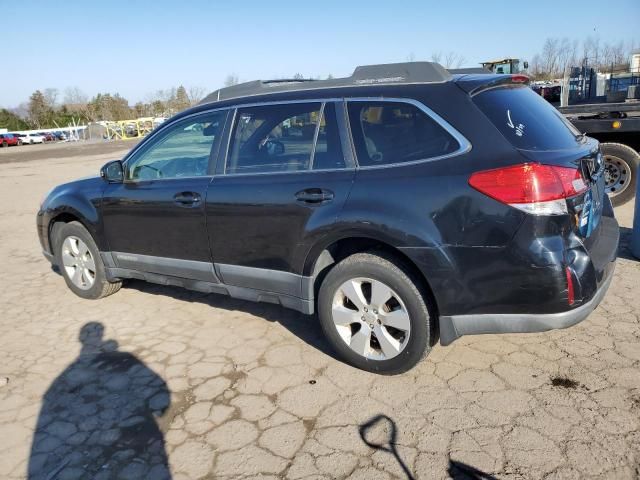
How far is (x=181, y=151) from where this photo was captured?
14.0 ft

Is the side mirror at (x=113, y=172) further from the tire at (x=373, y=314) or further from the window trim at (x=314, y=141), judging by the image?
the tire at (x=373, y=314)

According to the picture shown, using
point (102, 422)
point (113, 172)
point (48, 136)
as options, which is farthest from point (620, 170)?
point (48, 136)

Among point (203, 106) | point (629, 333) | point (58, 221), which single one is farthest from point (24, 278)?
point (629, 333)

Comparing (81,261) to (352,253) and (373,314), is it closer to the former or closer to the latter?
(352,253)

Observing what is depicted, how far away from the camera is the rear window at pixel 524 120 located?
9.36ft

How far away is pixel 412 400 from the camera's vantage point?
3.01 metres

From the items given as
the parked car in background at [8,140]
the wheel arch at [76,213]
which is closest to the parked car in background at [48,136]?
the parked car in background at [8,140]

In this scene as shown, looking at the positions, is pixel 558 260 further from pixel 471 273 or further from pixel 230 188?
pixel 230 188

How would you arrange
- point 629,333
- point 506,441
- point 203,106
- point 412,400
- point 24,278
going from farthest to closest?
point 24,278, point 203,106, point 629,333, point 412,400, point 506,441

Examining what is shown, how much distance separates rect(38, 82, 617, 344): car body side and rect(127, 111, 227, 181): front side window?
1.03 meters

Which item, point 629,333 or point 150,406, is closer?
point 150,406

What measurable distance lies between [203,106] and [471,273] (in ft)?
8.12

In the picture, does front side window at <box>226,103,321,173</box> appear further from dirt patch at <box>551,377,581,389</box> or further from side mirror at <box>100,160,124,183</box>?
dirt patch at <box>551,377,581,389</box>

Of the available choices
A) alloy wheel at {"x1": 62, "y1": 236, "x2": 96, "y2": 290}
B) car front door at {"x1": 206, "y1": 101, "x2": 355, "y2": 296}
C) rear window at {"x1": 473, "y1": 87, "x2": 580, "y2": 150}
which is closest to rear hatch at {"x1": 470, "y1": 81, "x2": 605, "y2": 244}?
rear window at {"x1": 473, "y1": 87, "x2": 580, "y2": 150}
